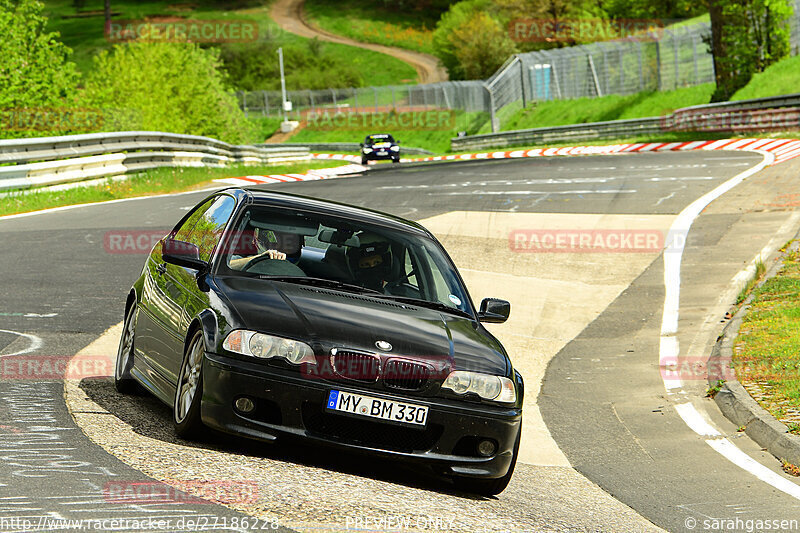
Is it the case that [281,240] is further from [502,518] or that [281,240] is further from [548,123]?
[548,123]

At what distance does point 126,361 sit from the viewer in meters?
7.54

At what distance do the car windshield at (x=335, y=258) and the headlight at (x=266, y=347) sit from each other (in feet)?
2.93

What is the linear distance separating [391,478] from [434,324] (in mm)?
949

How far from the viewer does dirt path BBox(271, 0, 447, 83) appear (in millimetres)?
110938

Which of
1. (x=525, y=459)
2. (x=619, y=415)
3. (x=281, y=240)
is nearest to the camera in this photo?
(x=281, y=240)

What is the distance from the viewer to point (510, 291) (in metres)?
13.9

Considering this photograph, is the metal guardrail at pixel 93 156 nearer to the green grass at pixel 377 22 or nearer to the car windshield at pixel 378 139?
the car windshield at pixel 378 139

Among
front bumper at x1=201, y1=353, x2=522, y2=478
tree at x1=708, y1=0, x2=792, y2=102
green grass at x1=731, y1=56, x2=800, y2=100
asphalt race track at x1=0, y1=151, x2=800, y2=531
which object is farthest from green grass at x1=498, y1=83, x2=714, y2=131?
front bumper at x1=201, y1=353, x2=522, y2=478

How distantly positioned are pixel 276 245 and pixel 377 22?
130 meters

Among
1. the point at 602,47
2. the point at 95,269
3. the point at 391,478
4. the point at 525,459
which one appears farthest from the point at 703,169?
the point at 602,47

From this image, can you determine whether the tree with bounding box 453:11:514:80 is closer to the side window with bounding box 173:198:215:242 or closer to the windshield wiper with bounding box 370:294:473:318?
the side window with bounding box 173:198:215:242

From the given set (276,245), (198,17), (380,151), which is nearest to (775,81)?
(380,151)

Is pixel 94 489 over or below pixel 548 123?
over

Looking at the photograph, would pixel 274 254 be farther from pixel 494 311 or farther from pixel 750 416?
pixel 750 416
